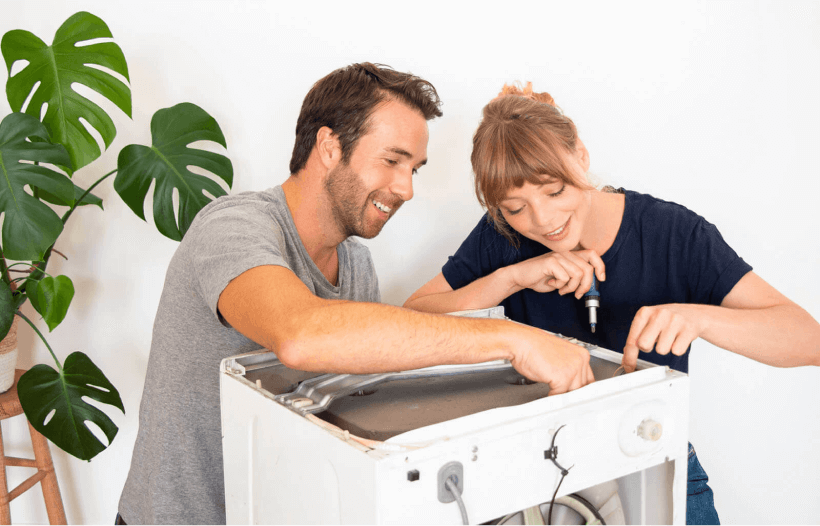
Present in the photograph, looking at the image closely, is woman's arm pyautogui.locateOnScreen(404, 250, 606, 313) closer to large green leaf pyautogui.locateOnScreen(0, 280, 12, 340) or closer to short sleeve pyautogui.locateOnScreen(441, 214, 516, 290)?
short sleeve pyautogui.locateOnScreen(441, 214, 516, 290)

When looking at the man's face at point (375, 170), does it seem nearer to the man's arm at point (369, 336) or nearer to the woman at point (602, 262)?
the woman at point (602, 262)

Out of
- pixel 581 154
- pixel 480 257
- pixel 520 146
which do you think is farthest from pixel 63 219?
pixel 581 154

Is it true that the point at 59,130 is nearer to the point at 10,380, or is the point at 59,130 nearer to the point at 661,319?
the point at 10,380

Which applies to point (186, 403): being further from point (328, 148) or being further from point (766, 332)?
point (766, 332)

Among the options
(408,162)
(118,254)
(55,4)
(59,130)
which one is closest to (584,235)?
(408,162)

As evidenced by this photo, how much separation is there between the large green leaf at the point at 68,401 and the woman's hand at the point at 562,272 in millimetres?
1008

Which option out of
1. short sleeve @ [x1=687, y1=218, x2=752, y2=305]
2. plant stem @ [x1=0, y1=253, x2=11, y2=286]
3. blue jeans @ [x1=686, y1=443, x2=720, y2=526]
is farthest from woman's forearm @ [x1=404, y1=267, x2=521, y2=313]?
plant stem @ [x1=0, y1=253, x2=11, y2=286]

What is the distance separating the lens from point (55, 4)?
1.76 metres

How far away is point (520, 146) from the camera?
1193mm

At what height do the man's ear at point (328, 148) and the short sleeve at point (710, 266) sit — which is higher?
the man's ear at point (328, 148)

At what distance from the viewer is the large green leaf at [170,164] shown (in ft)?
5.26

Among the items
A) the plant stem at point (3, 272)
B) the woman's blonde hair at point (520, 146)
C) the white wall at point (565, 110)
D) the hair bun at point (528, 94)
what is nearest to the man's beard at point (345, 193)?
the woman's blonde hair at point (520, 146)

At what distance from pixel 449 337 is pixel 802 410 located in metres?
1.81

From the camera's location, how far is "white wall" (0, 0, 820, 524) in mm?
1840
